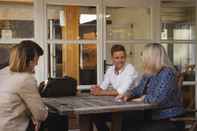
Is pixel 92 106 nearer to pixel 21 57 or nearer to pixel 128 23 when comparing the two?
pixel 21 57

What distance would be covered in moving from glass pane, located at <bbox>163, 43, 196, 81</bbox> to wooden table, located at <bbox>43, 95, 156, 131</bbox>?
2.25 metres

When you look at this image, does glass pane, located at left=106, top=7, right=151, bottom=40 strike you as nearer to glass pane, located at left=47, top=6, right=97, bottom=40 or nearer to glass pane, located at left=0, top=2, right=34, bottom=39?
glass pane, located at left=47, top=6, right=97, bottom=40

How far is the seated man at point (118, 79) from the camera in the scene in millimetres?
3947

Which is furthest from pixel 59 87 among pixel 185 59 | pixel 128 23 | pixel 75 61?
pixel 185 59

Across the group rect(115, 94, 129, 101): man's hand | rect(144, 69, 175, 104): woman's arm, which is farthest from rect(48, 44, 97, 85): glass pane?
rect(144, 69, 175, 104): woman's arm

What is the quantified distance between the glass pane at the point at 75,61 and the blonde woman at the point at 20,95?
2056mm

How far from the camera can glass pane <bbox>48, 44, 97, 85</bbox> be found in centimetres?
499

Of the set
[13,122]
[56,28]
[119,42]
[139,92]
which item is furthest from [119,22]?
[13,122]

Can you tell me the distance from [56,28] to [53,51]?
29cm

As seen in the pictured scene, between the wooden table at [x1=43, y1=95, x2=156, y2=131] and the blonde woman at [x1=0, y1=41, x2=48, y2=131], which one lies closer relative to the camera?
the blonde woman at [x1=0, y1=41, x2=48, y2=131]

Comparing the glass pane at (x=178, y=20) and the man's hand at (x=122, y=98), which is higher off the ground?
the glass pane at (x=178, y=20)

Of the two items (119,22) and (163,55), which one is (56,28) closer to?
(119,22)

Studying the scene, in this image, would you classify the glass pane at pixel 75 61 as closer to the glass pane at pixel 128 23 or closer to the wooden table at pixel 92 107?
the glass pane at pixel 128 23

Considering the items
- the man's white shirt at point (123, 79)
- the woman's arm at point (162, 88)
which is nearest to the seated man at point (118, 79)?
the man's white shirt at point (123, 79)
